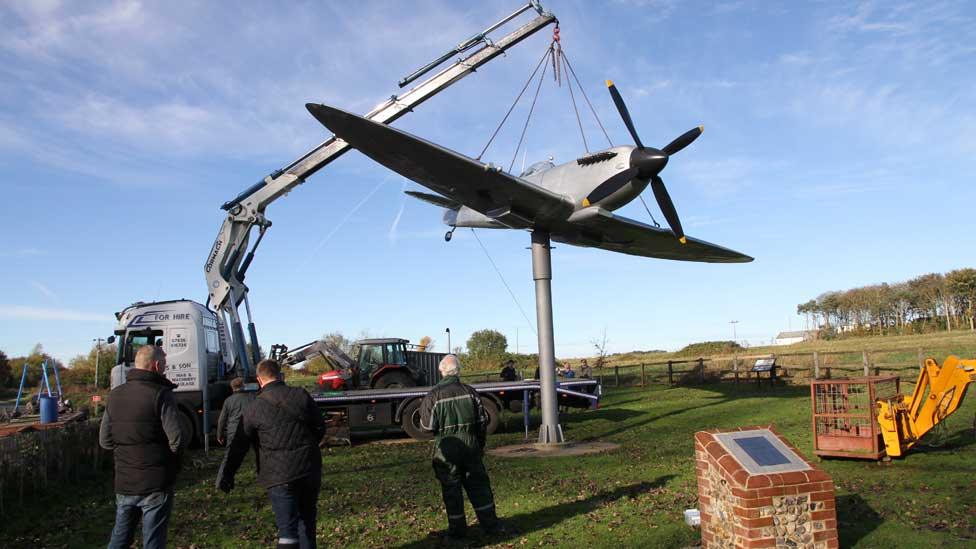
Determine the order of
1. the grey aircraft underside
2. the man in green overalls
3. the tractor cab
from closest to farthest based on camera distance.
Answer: the man in green overalls < the grey aircraft underside < the tractor cab

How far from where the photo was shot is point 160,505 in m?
5.07

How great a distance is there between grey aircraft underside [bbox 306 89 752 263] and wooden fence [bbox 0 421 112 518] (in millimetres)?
6797

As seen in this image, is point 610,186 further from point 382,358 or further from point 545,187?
point 382,358

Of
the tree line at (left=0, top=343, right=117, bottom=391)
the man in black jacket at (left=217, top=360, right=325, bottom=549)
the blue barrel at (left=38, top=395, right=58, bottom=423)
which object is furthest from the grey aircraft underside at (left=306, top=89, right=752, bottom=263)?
the tree line at (left=0, top=343, right=117, bottom=391)

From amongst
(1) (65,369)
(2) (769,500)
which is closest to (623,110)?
(2) (769,500)

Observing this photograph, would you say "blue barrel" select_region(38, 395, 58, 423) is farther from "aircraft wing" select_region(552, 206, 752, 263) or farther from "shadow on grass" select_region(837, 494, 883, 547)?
"shadow on grass" select_region(837, 494, 883, 547)

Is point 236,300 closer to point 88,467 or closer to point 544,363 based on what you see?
point 88,467

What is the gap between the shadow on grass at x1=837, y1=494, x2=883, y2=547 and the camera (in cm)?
638

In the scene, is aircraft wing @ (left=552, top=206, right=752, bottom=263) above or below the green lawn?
above

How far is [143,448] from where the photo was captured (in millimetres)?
5047

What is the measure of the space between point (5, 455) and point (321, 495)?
4552 mm

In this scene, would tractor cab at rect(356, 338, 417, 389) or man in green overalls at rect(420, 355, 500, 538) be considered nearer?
man in green overalls at rect(420, 355, 500, 538)

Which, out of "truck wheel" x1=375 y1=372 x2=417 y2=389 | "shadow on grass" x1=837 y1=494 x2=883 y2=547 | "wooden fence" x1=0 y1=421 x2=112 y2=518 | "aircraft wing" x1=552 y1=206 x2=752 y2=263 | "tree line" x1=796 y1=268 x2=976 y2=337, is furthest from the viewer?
"tree line" x1=796 y1=268 x2=976 y2=337

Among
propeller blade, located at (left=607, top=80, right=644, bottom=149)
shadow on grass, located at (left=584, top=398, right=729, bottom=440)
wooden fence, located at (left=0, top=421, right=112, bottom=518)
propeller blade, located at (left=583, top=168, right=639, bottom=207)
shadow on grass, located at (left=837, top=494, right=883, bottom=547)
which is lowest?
shadow on grass, located at (left=584, top=398, right=729, bottom=440)
